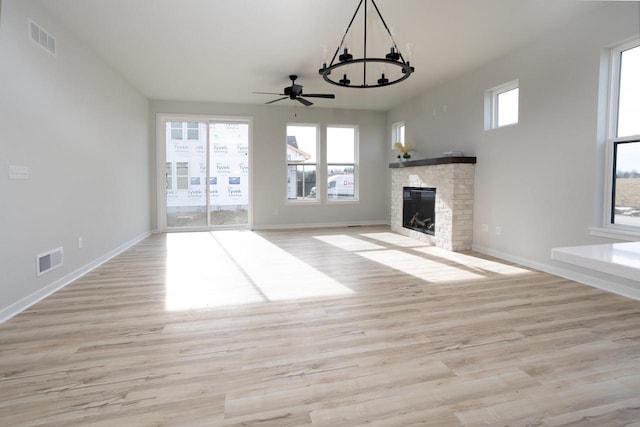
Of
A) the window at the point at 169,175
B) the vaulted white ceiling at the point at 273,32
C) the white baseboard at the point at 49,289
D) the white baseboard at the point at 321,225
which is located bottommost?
the white baseboard at the point at 49,289

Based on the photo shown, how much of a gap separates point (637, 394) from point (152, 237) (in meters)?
7.01

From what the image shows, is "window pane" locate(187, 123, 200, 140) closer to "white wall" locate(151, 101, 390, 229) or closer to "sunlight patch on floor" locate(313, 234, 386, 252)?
"white wall" locate(151, 101, 390, 229)

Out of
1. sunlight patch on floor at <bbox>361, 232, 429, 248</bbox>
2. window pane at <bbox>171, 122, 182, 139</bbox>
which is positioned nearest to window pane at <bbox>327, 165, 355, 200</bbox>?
sunlight patch on floor at <bbox>361, 232, 429, 248</bbox>

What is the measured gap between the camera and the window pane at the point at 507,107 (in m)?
4.64

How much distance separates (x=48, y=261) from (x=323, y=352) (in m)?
2.86

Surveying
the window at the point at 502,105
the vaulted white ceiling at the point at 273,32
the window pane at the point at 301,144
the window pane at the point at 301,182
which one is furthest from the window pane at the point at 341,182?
the window at the point at 502,105

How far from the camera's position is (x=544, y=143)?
4.08m

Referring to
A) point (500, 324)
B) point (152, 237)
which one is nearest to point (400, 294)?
point (500, 324)

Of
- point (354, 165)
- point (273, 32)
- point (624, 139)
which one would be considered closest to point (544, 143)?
point (624, 139)

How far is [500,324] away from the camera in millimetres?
2531

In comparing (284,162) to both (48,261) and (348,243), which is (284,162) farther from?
(48,261)

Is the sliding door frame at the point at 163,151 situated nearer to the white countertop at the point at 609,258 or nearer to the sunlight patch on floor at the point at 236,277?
the sunlight patch on floor at the point at 236,277

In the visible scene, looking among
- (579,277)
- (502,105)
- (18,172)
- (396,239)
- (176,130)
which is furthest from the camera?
(176,130)

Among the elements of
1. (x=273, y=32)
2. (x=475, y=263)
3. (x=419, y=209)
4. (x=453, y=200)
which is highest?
(x=273, y=32)
